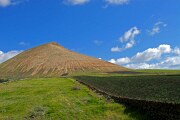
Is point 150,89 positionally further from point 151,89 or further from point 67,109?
point 67,109

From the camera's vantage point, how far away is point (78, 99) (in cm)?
5375

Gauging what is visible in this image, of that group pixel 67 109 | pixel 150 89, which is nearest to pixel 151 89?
pixel 150 89

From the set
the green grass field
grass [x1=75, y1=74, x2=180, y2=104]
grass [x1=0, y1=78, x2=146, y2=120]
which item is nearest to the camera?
grass [x1=75, y1=74, x2=180, y2=104]

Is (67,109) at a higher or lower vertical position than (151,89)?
lower

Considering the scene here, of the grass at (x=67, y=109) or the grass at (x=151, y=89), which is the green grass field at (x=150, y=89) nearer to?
the grass at (x=151, y=89)

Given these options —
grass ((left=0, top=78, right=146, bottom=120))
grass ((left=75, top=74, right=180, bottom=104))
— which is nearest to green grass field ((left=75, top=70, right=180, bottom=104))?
grass ((left=75, top=74, right=180, bottom=104))

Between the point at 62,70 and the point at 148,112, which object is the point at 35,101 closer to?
the point at 148,112

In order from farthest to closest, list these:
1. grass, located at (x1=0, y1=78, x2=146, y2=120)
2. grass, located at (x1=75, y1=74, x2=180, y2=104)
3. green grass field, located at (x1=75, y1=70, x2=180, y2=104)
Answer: grass, located at (x1=0, y1=78, x2=146, y2=120) → green grass field, located at (x1=75, y1=70, x2=180, y2=104) → grass, located at (x1=75, y1=74, x2=180, y2=104)

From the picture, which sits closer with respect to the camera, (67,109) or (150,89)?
(67,109)

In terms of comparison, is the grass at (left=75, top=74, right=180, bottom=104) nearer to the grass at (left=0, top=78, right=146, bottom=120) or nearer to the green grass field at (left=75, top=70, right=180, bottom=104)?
the green grass field at (left=75, top=70, right=180, bottom=104)

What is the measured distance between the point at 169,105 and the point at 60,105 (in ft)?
61.6

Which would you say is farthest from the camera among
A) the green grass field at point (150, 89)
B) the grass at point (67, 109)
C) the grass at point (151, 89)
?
the grass at point (67, 109)

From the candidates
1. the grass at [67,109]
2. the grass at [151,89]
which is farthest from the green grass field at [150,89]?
the grass at [67,109]

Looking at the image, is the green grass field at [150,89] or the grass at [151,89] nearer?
the grass at [151,89]
